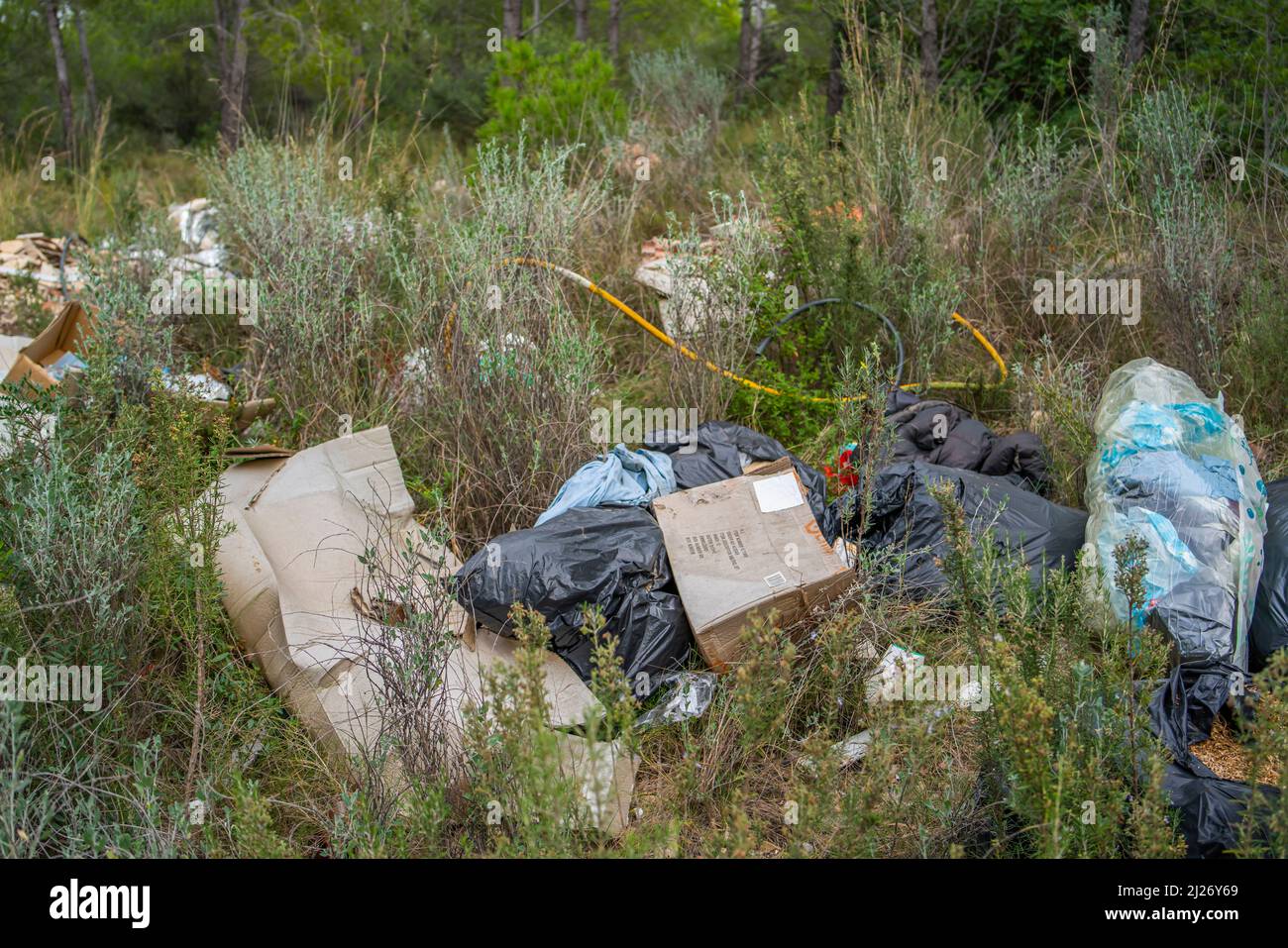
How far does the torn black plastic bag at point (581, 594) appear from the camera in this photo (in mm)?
2992

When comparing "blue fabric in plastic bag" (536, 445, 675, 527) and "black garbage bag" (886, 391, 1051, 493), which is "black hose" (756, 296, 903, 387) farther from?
"blue fabric in plastic bag" (536, 445, 675, 527)

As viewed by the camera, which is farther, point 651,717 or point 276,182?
point 276,182

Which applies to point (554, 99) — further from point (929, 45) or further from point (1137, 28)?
Result: point (1137, 28)

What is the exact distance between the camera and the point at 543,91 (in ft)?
21.2

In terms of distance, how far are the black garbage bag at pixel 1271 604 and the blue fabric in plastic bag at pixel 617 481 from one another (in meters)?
1.91

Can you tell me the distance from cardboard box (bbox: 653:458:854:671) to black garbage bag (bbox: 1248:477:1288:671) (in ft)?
4.01

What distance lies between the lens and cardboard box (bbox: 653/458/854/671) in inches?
117

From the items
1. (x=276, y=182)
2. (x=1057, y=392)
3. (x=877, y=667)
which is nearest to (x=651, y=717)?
(x=877, y=667)

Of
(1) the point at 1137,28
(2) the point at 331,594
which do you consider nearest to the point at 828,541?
(2) the point at 331,594

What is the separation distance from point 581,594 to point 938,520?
1.26 metres
